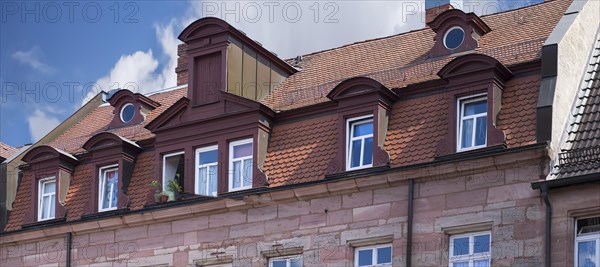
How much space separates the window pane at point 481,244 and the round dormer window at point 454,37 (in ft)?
20.0

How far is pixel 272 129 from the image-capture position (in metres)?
45.1

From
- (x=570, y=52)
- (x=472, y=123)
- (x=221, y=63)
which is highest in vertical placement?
(x=221, y=63)

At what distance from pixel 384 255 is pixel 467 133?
3.49 metres

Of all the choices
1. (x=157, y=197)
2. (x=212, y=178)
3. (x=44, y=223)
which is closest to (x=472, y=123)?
(x=212, y=178)

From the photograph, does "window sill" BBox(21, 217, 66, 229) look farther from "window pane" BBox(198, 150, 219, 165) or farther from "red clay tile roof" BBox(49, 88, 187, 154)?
"window pane" BBox(198, 150, 219, 165)

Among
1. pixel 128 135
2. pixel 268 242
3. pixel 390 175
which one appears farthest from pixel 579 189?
pixel 128 135

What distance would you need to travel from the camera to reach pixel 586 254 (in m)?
38.5

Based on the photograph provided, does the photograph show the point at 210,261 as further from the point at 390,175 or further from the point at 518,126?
the point at 518,126

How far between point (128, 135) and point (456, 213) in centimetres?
1220

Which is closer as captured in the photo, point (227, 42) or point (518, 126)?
point (518, 126)

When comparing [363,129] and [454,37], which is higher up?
[454,37]

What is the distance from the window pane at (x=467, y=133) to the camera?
41094 millimetres

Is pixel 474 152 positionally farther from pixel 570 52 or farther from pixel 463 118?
pixel 570 52

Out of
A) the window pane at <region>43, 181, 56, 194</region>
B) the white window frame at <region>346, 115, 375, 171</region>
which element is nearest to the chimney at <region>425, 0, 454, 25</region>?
the white window frame at <region>346, 115, 375, 171</region>
